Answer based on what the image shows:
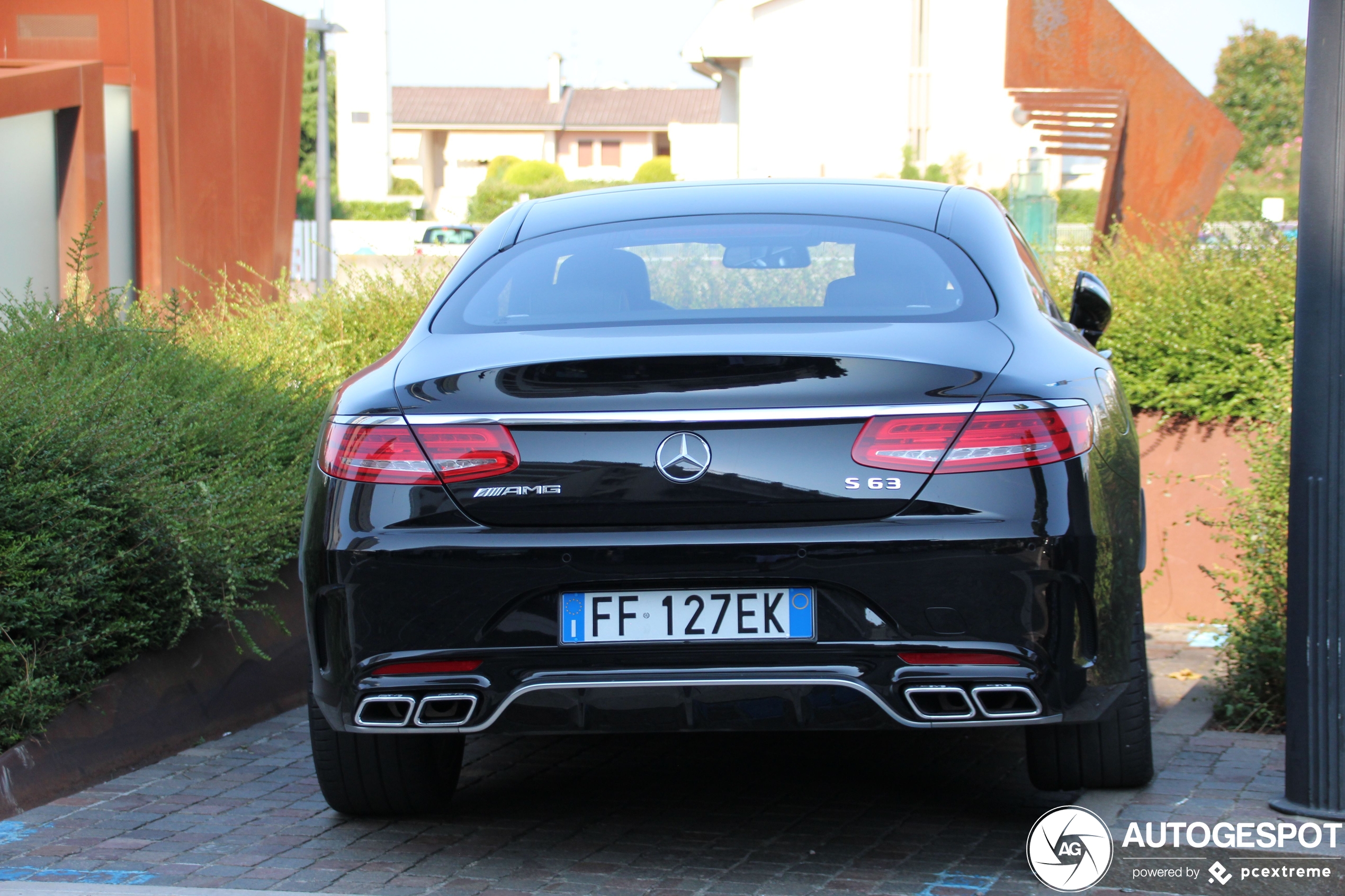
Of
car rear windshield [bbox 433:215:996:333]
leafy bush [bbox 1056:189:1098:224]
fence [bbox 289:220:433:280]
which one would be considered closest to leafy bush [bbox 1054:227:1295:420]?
car rear windshield [bbox 433:215:996:333]

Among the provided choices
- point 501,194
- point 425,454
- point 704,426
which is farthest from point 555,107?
point 704,426

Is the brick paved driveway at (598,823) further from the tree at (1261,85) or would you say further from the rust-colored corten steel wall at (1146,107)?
the tree at (1261,85)

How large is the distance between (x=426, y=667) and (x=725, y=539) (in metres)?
0.72

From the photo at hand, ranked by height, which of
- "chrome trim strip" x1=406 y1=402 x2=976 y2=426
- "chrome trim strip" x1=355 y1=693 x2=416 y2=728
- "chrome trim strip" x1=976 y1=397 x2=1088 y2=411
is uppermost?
"chrome trim strip" x1=976 y1=397 x2=1088 y2=411

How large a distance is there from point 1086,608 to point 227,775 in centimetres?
276

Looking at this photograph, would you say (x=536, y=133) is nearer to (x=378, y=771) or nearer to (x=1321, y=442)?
(x=378, y=771)

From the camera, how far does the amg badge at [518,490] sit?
3195mm

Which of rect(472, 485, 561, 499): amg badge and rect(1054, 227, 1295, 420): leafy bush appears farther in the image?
rect(1054, 227, 1295, 420): leafy bush

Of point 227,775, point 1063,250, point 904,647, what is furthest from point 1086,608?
point 1063,250

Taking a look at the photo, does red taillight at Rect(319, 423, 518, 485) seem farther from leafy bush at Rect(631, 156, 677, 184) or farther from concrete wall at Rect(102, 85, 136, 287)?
leafy bush at Rect(631, 156, 677, 184)

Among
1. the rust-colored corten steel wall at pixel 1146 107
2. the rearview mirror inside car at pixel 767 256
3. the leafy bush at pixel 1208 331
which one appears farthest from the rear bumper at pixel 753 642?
the rust-colored corten steel wall at pixel 1146 107

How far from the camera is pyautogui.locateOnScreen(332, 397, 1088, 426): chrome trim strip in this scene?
314cm

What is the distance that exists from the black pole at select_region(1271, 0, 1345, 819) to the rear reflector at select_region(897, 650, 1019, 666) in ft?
3.66

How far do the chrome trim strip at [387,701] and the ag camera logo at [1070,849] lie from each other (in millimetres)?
1526
